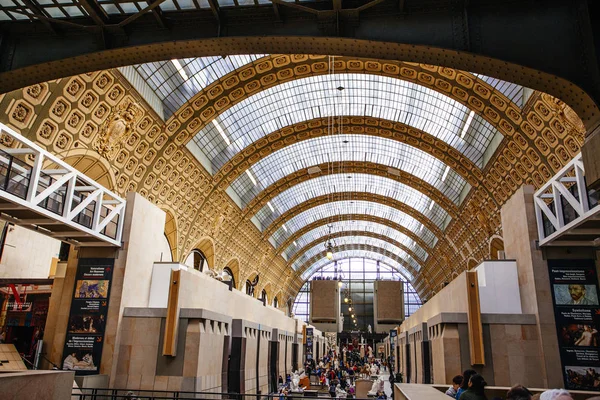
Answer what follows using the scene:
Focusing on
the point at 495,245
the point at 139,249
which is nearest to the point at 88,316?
the point at 139,249

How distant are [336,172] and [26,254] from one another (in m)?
25.5

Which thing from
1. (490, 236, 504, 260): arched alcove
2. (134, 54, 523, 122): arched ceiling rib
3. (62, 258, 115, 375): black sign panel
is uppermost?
(134, 54, 523, 122): arched ceiling rib

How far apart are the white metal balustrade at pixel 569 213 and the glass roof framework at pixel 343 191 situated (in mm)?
27912

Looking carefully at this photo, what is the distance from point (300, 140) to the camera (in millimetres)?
32812

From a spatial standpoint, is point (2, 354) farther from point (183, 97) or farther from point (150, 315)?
point (183, 97)

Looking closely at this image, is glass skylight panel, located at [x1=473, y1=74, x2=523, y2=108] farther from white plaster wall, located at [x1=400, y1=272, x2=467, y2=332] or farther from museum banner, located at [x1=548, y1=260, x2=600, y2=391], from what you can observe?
museum banner, located at [x1=548, y1=260, x2=600, y2=391]

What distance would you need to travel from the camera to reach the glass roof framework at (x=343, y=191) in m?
43.5

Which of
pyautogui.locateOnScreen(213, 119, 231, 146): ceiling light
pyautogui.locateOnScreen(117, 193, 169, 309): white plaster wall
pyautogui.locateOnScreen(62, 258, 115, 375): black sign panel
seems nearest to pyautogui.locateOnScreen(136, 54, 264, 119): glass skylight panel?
pyautogui.locateOnScreen(213, 119, 231, 146): ceiling light

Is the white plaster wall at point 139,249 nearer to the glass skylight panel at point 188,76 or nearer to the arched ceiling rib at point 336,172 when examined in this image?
the glass skylight panel at point 188,76

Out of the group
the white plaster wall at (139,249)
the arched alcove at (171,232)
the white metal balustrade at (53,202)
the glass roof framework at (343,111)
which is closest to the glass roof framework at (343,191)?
the glass roof framework at (343,111)

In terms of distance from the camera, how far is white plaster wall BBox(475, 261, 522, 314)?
614 inches

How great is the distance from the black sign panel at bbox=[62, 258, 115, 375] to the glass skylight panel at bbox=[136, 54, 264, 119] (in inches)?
408

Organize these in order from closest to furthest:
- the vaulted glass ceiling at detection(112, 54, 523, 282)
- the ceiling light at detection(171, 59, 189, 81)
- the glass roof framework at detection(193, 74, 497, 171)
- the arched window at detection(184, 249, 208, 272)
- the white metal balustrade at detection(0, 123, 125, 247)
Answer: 1. the white metal balustrade at detection(0, 123, 125, 247)
2. the ceiling light at detection(171, 59, 189, 81)
3. the vaulted glass ceiling at detection(112, 54, 523, 282)
4. the glass roof framework at detection(193, 74, 497, 171)
5. the arched window at detection(184, 249, 208, 272)

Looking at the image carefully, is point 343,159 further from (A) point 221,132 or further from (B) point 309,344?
(B) point 309,344
